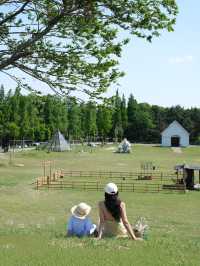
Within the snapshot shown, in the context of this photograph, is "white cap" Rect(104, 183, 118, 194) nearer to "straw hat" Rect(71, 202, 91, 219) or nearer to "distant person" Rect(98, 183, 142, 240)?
"distant person" Rect(98, 183, 142, 240)

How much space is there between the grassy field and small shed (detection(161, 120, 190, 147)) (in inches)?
2712

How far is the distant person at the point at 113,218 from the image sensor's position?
988 centimetres

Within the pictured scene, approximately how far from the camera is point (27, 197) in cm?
3325

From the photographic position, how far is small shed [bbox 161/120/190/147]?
5025 inches

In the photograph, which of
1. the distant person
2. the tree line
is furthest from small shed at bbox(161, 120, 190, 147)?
the distant person

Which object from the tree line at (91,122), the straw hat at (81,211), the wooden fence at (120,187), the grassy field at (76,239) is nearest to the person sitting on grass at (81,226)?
the straw hat at (81,211)

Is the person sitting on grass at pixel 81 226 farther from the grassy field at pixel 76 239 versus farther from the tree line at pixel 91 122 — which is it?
the tree line at pixel 91 122

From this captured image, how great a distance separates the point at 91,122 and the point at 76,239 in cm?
11595

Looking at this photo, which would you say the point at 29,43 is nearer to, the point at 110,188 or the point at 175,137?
the point at 110,188

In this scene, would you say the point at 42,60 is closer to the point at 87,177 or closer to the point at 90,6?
the point at 90,6

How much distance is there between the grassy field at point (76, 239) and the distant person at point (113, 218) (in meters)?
0.40

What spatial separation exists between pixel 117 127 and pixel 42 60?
125 m

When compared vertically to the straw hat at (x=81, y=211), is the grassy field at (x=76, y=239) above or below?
below

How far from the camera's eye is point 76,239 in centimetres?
989
